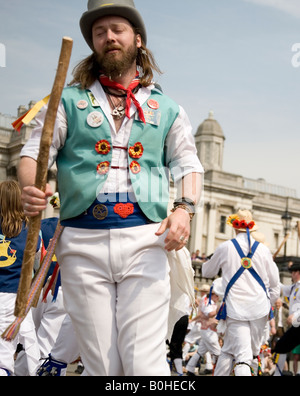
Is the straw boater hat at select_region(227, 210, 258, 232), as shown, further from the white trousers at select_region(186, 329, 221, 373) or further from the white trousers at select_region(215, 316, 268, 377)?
the white trousers at select_region(186, 329, 221, 373)

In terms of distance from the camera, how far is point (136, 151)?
3369 mm

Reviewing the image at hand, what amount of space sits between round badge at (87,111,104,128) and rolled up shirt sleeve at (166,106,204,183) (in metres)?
0.41

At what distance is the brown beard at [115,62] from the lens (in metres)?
3.48

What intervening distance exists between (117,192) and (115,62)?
702 mm

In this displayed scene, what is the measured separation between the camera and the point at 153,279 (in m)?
3.22

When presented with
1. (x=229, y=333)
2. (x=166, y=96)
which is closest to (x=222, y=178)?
(x=229, y=333)

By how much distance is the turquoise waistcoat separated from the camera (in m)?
3.31

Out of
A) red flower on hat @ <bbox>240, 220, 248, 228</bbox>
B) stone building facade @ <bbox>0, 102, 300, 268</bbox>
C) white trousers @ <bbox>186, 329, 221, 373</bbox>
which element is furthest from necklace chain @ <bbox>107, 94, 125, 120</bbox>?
stone building facade @ <bbox>0, 102, 300, 268</bbox>

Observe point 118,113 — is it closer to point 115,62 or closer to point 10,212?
point 115,62

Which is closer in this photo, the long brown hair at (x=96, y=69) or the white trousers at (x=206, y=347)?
the long brown hair at (x=96, y=69)

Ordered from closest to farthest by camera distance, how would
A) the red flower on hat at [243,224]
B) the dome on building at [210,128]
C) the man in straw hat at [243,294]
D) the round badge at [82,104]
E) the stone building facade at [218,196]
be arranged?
the round badge at [82,104], the man in straw hat at [243,294], the red flower on hat at [243,224], the stone building facade at [218,196], the dome on building at [210,128]

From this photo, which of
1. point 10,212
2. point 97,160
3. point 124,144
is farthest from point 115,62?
point 10,212

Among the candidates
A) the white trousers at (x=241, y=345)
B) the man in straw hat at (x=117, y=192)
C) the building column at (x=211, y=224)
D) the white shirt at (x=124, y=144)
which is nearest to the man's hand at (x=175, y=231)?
the man in straw hat at (x=117, y=192)

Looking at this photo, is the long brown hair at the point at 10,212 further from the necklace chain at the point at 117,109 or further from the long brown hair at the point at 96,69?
the necklace chain at the point at 117,109
